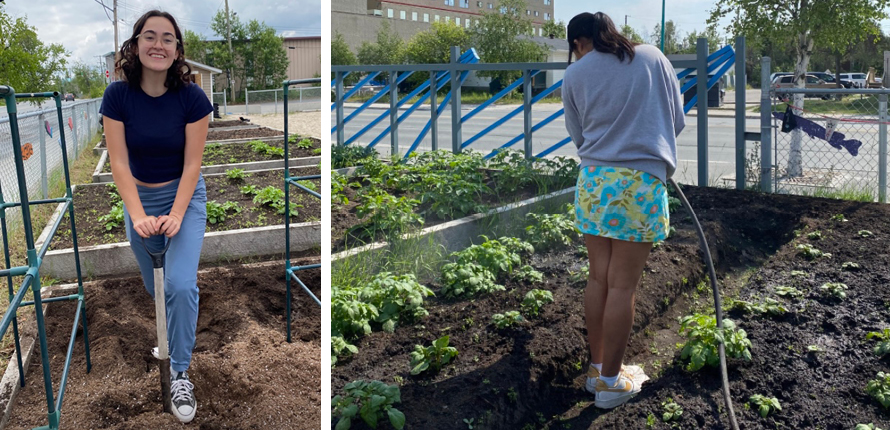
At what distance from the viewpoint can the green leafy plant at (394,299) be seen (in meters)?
3.34

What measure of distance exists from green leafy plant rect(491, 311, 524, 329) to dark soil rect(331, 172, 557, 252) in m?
1.46

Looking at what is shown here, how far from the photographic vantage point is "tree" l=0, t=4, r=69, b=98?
8.12 meters

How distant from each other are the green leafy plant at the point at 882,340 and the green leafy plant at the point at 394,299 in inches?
79.9

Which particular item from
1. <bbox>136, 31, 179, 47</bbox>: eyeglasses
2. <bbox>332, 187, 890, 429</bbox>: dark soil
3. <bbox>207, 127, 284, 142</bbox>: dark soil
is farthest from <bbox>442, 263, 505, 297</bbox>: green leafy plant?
<bbox>207, 127, 284, 142</bbox>: dark soil

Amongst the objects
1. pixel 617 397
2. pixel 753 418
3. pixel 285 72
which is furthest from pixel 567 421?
pixel 285 72

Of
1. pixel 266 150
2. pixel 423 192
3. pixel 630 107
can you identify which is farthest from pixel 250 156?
pixel 630 107

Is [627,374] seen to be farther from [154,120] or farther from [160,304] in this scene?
[154,120]

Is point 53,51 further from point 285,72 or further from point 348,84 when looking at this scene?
point 285,72

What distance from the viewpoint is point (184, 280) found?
103 inches

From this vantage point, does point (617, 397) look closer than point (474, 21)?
Yes

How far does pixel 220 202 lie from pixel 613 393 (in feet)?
15.4

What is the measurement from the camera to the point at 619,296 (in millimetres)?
2693

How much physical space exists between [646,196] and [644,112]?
12.1 inches

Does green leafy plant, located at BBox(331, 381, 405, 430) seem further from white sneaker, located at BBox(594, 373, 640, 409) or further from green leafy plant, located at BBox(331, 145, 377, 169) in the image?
green leafy plant, located at BBox(331, 145, 377, 169)
